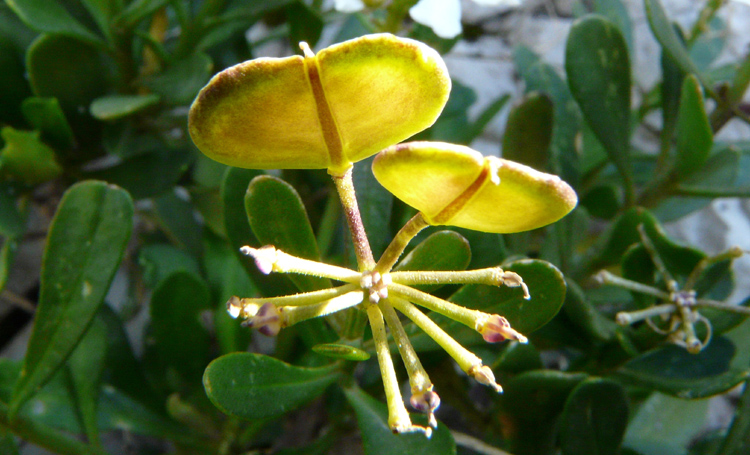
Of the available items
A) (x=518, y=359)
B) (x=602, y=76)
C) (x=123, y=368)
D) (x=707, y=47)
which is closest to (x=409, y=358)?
(x=518, y=359)

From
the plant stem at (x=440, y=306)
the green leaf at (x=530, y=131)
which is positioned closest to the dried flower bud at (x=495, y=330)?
the plant stem at (x=440, y=306)

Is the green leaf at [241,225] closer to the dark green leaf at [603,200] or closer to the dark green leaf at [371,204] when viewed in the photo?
the dark green leaf at [371,204]

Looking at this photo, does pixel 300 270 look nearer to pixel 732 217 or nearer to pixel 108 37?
pixel 108 37

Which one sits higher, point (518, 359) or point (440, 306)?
point (440, 306)

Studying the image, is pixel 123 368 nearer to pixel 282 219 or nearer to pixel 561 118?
pixel 282 219

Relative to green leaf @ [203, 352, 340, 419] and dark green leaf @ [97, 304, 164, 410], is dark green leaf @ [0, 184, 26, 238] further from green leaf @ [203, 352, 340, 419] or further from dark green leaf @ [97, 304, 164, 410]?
green leaf @ [203, 352, 340, 419]
